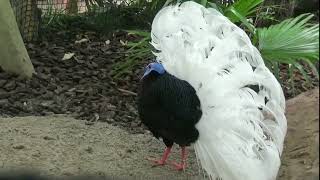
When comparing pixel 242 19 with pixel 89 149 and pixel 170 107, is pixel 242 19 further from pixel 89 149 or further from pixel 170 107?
pixel 89 149

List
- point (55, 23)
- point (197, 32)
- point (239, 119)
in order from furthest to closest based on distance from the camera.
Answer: point (55, 23) < point (197, 32) < point (239, 119)

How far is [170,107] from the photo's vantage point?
3.81 m

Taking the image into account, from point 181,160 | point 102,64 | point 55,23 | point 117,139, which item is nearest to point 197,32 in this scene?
point 181,160

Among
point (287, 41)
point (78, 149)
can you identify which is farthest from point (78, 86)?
point (287, 41)

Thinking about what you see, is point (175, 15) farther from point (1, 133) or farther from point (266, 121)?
point (1, 133)

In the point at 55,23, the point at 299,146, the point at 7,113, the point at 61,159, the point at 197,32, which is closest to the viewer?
the point at 299,146

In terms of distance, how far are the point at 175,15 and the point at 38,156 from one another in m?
1.54

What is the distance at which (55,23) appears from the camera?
7664mm

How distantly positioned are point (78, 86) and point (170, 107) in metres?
2.50

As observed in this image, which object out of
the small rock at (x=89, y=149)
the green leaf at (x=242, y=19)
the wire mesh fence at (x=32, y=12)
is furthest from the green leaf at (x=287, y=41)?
the wire mesh fence at (x=32, y=12)

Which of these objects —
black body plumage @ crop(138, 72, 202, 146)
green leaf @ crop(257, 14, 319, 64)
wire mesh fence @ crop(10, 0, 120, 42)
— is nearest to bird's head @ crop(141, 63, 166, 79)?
black body plumage @ crop(138, 72, 202, 146)

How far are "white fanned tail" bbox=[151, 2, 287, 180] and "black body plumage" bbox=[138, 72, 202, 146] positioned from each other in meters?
0.07

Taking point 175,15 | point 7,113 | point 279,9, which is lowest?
point 7,113

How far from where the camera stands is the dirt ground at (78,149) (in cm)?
425
